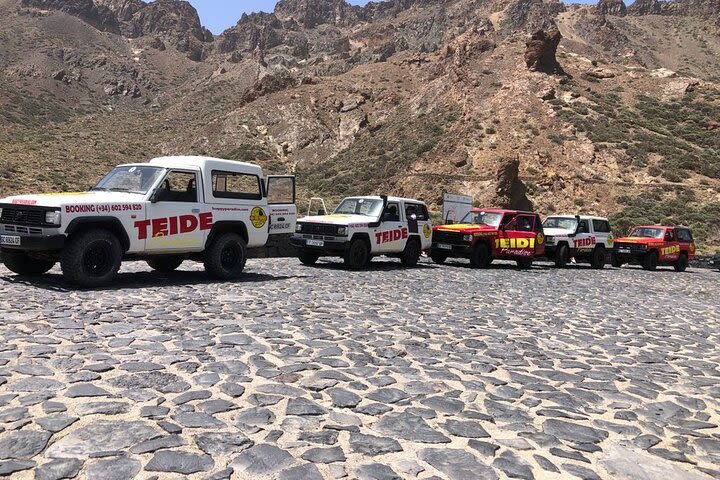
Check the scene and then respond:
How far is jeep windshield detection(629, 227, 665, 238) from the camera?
2509 centimetres

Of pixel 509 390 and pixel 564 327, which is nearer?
pixel 509 390

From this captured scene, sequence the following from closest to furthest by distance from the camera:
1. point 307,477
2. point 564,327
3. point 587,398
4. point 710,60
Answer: point 307,477
point 587,398
point 564,327
point 710,60

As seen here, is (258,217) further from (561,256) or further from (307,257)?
(561,256)

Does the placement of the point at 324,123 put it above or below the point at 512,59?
below

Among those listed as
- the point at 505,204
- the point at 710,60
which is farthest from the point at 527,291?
the point at 710,60

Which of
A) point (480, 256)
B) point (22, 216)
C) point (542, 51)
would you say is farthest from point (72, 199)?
point (542, 51)

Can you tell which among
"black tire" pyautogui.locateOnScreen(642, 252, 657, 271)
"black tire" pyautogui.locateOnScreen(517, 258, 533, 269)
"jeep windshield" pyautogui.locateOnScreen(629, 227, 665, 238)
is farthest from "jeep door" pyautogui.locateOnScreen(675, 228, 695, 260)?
"black tire" pyautogui.locateOnScreen(517, 258, 533, 269)

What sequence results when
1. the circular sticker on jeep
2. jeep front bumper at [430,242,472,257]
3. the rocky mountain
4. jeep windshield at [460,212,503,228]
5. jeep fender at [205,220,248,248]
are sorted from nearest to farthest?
1. jeep fender at [205,220,248,248]
2. the circular sticker on jeep
3. jeep front bumper at [430,242,472,257]
4. jeep windshield at [460,212,503,228]
5. the rocky mountain

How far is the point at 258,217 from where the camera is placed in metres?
12.3

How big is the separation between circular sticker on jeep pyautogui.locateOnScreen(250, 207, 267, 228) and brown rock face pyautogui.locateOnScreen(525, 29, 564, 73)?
175 feet

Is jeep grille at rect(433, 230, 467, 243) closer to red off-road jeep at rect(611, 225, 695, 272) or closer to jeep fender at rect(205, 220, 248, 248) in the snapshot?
jeep fender at rect(205, 220, 248, 248)

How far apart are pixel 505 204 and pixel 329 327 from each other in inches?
1305

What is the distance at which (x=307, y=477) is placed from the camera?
311cm

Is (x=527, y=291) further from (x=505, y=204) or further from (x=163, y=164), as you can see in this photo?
(x=505, y=204)
